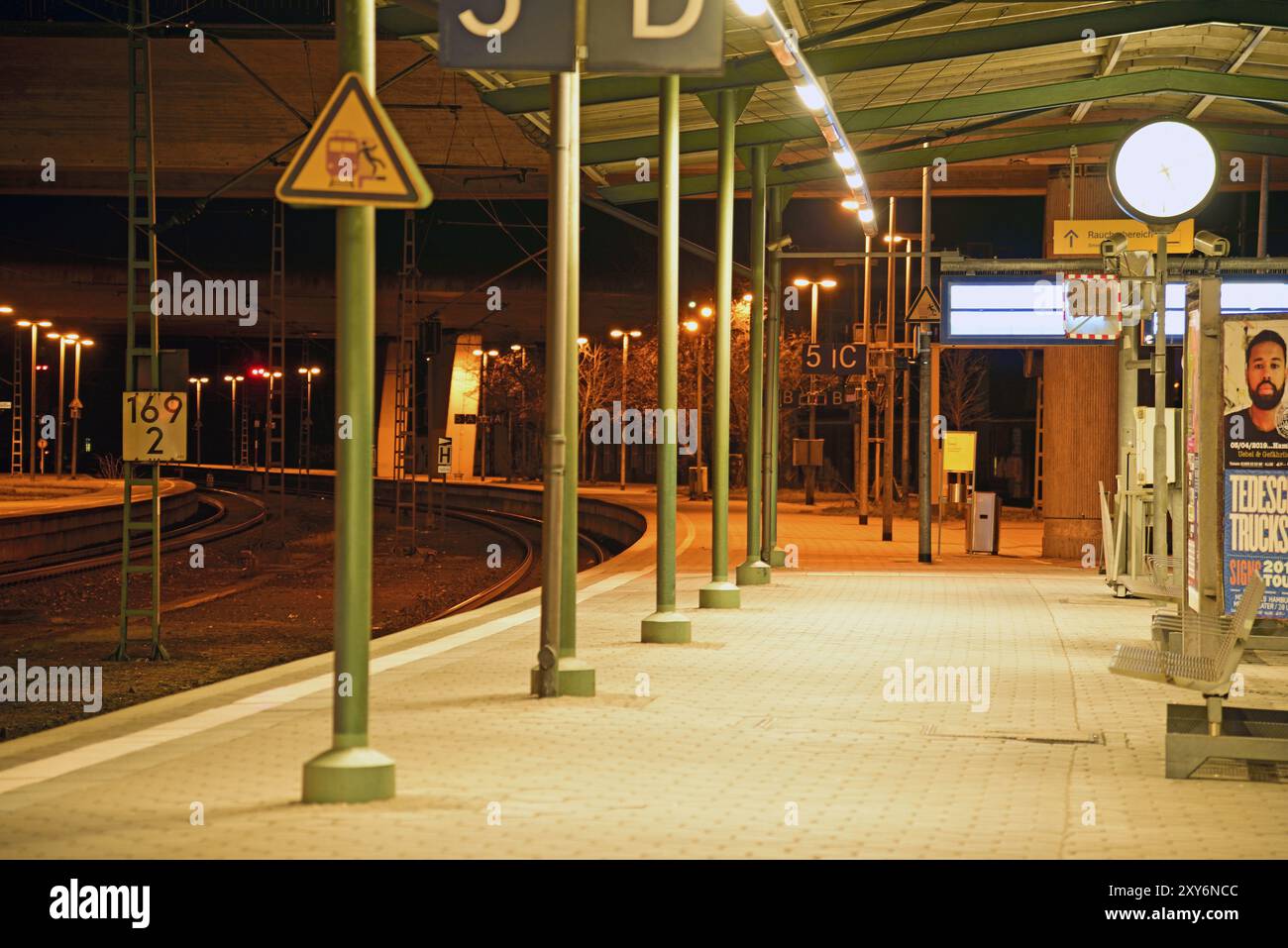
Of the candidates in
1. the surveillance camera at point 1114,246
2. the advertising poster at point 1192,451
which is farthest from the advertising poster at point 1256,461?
the surveillance camera at point 1114,246

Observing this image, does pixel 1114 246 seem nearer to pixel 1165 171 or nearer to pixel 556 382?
pixel 1165 171

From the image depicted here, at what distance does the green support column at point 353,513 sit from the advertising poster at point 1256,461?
8.12m

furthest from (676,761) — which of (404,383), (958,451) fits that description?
(404,383)

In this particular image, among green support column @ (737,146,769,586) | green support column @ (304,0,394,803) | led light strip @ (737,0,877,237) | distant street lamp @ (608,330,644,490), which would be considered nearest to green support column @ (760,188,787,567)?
green support column @ (737,146,769,586)

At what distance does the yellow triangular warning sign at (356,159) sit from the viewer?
7664 mm

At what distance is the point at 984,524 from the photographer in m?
31.9

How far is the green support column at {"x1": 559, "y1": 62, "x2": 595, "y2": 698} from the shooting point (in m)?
11.7

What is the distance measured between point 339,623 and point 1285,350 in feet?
28.2

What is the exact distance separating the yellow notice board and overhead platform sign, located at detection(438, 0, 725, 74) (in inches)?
960

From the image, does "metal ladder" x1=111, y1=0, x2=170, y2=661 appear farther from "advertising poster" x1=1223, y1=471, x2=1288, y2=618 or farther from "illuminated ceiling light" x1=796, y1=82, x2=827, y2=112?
"advertising poster" x1=1223, y1=471, x2=1288, y2=618

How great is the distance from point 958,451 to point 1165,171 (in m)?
21.2

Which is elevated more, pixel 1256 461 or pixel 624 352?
pixel 624 352

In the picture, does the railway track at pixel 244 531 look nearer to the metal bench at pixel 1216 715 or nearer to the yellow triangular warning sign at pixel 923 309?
the yellow triangular warning sign at pixel 923 309

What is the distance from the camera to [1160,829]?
302 inches
